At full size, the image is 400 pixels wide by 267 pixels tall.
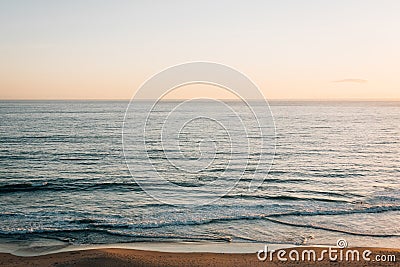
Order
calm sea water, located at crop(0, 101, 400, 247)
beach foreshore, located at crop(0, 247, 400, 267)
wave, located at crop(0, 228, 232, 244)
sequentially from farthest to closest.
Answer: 1. calm sea water, located at crop(0, 101, 400, 247)
2. wave, located at crop(0, 228, 232, 244)
3. beach foreshore, located at crop(0, 247, 400, 267)

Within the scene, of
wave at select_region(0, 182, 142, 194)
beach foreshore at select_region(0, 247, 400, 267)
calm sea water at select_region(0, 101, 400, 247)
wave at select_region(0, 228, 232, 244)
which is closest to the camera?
beach foreshore at select_region(0, 247, 400, 267)

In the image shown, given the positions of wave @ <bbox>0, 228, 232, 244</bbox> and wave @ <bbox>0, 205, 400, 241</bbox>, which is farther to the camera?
wave @ <bbox>0, 205, 400, 241</bbox>

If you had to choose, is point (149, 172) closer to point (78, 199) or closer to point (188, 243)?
point (78, 199)

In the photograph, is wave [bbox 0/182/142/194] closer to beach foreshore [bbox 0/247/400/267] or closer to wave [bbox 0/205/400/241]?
wave [bbox 0/205/400/241]

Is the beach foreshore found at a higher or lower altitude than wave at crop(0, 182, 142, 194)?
lower

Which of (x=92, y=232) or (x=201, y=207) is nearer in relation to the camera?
(x=92, y=232)

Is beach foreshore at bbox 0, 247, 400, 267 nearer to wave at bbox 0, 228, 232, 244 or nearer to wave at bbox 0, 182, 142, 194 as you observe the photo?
wave at bbox 0, 228, 232, 244

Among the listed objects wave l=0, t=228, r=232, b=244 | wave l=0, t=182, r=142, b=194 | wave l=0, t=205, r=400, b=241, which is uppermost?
wave l=0, t=182, r=142, b=194

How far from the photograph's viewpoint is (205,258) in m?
12.7

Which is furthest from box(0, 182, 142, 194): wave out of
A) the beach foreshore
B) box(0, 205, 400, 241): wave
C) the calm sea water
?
the beach foreshore

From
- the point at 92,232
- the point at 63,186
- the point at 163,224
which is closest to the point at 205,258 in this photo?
the point at 163,224

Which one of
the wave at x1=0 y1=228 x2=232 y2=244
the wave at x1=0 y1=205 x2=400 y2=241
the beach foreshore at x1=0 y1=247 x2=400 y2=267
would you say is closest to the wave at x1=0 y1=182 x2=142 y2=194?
the wave at x1=0 y1=205 x2=400 y2=241

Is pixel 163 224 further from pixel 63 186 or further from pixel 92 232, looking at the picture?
pixel 63 186

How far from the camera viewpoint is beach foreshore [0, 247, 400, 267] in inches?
484
